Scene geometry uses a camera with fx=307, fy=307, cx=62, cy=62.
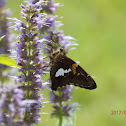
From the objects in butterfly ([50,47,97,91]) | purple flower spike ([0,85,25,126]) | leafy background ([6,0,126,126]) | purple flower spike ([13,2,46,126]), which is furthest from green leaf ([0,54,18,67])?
leafy background ([6,0,126,126])

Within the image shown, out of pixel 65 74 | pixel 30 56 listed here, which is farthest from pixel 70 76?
pixel 30 56

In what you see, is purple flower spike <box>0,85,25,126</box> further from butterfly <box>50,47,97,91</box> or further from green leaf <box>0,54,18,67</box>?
butterfly <box>50,47,97,91</box>

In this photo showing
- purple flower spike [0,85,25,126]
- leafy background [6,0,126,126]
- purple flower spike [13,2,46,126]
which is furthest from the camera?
leafy background [6,0,126,126]

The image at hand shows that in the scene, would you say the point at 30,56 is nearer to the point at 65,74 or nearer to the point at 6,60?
the point at 6,60

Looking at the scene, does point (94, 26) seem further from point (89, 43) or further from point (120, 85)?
point (120, 85)

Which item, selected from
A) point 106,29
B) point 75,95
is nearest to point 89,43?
point 106,29
